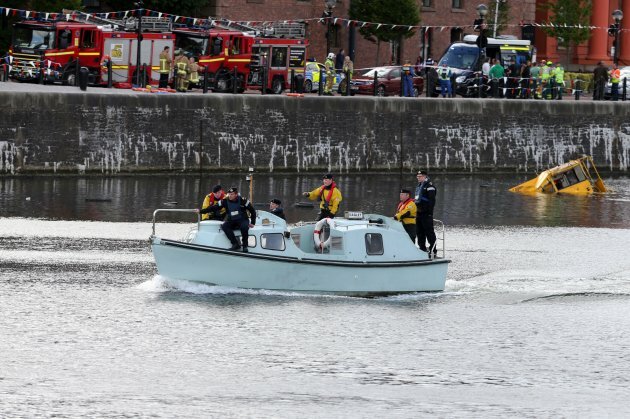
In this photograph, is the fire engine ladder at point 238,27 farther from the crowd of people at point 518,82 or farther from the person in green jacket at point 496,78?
the person in green jacket at point 496,78

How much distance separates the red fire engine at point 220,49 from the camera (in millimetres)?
51469

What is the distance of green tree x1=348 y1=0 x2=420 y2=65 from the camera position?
222 feet

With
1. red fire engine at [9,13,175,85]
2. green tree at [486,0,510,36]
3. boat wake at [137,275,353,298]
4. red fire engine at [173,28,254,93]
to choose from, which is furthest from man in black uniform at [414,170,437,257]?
green tree at [486,0,510,36]

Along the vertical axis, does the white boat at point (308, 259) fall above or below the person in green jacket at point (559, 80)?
below

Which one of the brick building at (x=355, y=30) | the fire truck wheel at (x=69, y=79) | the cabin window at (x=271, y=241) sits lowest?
the cabin window at (x=271, y=241)

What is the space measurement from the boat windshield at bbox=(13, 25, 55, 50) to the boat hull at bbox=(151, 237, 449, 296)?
25.4 metres

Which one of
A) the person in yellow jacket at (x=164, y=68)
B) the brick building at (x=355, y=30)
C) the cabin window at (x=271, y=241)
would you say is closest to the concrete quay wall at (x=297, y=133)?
the person in yellow jacket at (x=164, y=68)

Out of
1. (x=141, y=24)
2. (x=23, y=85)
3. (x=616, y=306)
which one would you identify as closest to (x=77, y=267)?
(x=616, y=306)

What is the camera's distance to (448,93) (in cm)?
5156

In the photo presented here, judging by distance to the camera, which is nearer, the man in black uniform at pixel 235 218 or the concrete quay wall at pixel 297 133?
the man in black uniform at pixel 235 218

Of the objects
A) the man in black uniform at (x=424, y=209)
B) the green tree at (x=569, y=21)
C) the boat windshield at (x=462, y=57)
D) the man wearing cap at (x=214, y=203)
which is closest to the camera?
the man wearing cap at (x=214, y=203)

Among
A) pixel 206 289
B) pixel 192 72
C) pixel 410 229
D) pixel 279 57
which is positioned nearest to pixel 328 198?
pixel 410 229

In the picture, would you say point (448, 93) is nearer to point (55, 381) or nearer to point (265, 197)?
point (265, 197)

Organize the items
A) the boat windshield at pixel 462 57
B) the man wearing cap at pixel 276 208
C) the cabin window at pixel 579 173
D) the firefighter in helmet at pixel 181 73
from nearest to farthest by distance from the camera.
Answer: the man wearing cap at pixel 276 208 < the cabin window at pixel 579 173 < the firefighter in helmet at pixel 181 73 < the boat windshield at pixel 462 57
